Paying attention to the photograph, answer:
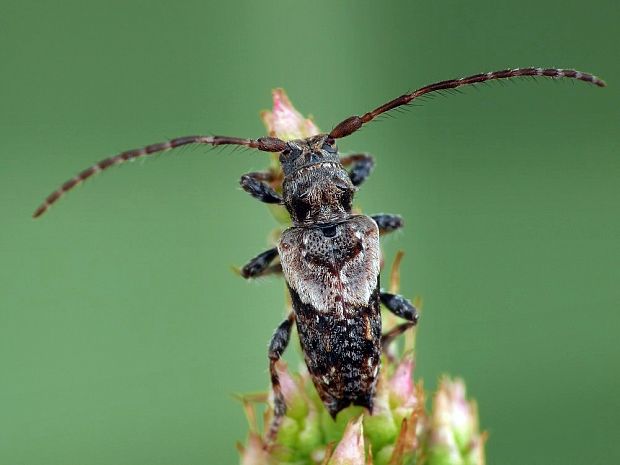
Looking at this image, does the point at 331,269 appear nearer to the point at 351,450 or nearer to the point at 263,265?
the point at 263,265

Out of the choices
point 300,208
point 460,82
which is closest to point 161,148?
point 300,208

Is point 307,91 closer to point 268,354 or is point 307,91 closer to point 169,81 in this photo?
point 169,81

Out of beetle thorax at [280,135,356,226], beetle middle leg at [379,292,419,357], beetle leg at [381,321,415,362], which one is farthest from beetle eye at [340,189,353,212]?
beetle leg at [381,321,415,362]

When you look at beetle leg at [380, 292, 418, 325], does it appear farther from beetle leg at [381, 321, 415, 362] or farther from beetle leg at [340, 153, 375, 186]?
beetle leg at [340, 153, 375, 186]

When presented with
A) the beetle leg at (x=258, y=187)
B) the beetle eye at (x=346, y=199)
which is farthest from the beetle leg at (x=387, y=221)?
the beetle leg at (x=258, y=187)

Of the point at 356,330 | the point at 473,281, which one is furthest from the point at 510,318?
the point at 356,330

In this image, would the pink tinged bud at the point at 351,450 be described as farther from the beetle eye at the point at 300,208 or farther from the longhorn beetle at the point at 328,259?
the beetle eye at the point at 300,208

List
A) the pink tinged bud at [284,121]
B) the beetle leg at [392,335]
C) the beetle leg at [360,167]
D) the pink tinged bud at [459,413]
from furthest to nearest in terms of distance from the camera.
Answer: the beetle leg at [360,167]
the beetle leg at [392,335]
the pink tinged bud at [284,121]
the pink tinged bud at [459,413]
